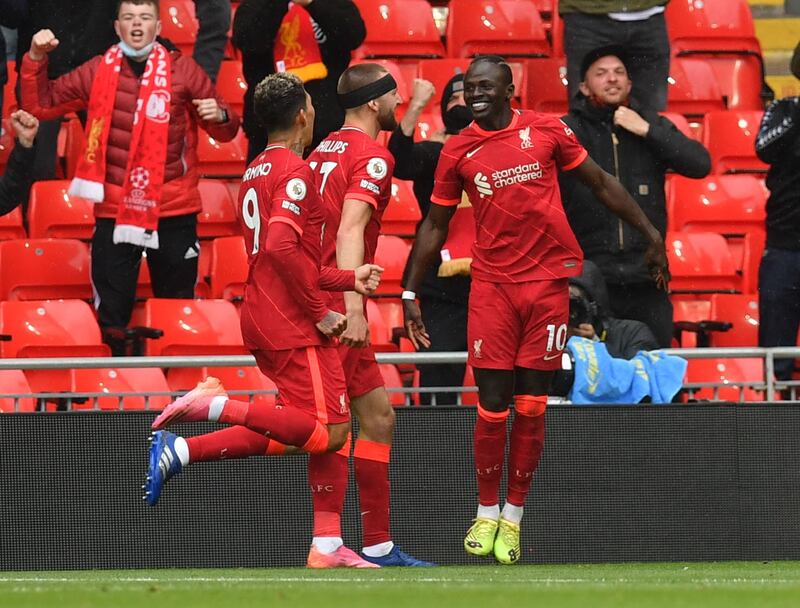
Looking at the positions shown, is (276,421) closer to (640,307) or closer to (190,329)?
(190,329)

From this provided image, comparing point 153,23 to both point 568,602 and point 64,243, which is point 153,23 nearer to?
point 64,243

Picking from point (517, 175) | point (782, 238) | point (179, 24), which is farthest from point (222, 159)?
point (517, 175)

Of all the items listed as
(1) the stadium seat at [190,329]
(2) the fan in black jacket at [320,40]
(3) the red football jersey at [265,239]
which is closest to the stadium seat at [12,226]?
(1) the stadium seat at [190,329]

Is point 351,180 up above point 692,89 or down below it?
below

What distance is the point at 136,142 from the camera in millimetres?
9852

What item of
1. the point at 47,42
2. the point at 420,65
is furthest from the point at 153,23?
the point at 420,65

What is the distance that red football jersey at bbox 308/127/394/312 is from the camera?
7656mm

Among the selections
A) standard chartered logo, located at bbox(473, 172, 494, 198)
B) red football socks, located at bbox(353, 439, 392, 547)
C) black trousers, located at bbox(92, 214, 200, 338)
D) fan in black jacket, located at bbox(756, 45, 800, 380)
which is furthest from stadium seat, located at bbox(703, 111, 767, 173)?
red football socks, located at bbox(353, 439, 392, 547)

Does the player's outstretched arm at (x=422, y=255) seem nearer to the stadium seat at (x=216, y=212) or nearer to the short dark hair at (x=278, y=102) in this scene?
the short dark hair at (x=278, y=102)

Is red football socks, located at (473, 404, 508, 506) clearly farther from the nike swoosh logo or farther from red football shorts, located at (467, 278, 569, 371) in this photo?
the nike swoosh logo

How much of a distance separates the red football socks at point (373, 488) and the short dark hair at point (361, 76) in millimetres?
1625

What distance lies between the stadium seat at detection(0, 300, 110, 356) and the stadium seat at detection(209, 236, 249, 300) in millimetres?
1064

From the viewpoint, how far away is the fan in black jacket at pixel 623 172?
30.9 feet

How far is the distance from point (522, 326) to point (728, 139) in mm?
4786
